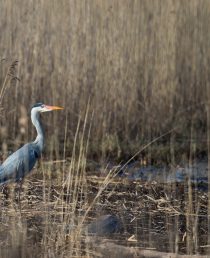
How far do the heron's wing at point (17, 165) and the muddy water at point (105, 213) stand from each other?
0.51ft

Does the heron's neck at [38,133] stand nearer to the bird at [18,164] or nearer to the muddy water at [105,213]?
the bird at [18,164]

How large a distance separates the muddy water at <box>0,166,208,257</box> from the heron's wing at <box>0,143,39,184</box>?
156mm

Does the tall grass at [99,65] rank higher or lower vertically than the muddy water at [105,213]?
higher

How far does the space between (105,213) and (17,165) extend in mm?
693

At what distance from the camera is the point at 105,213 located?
5406 millimetres

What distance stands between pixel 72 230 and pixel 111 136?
2592 mm

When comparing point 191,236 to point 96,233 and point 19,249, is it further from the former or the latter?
point 19,249

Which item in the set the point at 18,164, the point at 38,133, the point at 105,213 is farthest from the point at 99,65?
the point at 105,213

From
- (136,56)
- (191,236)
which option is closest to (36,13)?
(136,56)

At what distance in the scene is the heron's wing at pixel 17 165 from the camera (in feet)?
17.8

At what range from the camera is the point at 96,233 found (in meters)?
4.80

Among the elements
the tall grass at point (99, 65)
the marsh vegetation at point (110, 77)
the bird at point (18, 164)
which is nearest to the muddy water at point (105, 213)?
the bird at point (18, 164)

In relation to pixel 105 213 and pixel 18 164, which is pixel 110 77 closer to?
pixel 18 164

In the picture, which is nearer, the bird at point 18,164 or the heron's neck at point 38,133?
the bird at point 18,164
